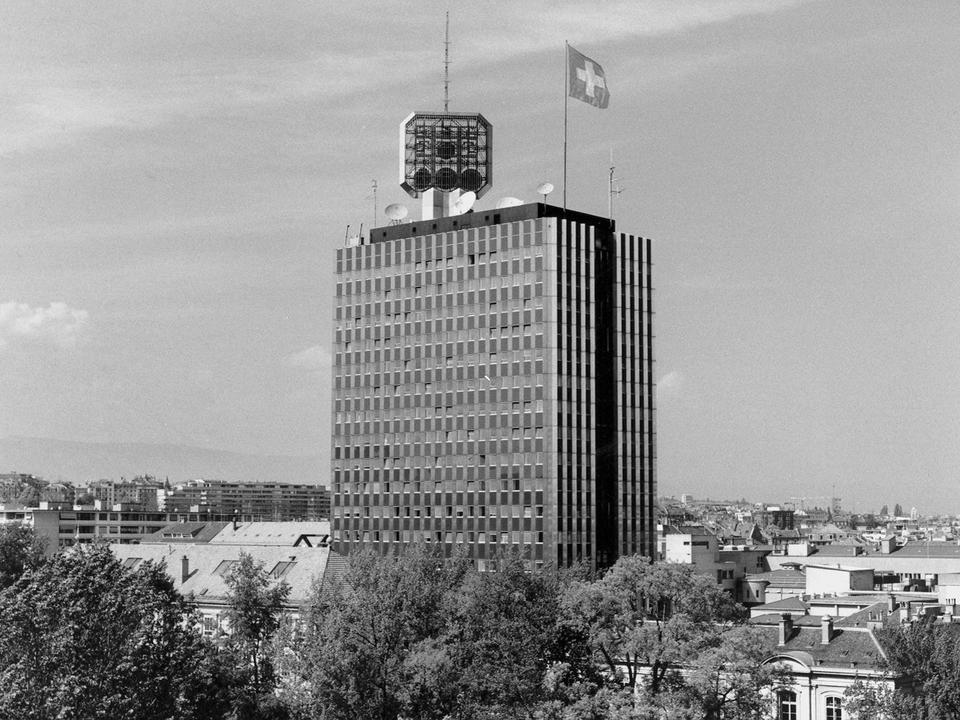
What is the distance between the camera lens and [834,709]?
10931 centimetres

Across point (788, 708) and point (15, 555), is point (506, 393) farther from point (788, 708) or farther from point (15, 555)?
point (788, 708)

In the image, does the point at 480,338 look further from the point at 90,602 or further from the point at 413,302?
the point at 90,602

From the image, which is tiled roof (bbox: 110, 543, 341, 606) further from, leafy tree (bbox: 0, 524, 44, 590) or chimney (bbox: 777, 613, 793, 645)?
chimney (bbox: 777, 613, 793, 645)

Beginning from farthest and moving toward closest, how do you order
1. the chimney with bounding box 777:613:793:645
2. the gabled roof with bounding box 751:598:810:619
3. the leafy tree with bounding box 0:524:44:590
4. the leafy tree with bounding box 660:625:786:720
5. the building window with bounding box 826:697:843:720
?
the gabled roof with bounding box 751:598:810:619, the leafy tree with bounding box 0:524:44:590, the chimney with bounding box 777:613:793:645, the building window with bounding box 826:697:843:720, the leafy tree with bounding box 660:625:786:720

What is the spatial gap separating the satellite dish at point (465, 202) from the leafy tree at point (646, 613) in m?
93.9

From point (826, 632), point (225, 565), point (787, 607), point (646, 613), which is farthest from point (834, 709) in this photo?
point (225, 565)

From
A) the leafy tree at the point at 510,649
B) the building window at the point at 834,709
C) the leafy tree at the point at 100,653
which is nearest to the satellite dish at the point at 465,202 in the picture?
the leafy tree at the point at 510,649

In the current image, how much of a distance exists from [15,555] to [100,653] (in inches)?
2265

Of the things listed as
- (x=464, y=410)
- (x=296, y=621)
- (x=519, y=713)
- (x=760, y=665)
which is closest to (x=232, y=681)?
(x=296, y=621)

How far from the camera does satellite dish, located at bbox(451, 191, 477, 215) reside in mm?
195500

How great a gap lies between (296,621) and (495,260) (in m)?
93.7

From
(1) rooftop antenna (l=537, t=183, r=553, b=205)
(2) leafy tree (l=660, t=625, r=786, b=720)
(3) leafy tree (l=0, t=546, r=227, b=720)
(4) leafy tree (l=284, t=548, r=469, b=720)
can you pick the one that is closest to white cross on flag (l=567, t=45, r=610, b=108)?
(1) rooftop antenna (l=537, t=183, r=553, b=205)

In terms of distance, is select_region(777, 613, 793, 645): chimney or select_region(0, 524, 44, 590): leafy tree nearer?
select_region(777, 613, 793, 645): chimney

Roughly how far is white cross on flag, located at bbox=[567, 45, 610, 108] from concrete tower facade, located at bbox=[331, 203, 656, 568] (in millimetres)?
15302
